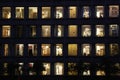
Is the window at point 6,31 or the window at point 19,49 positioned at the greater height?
the window at point 6,31

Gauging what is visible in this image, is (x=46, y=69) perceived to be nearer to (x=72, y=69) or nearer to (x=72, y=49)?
(x=72, y=69)

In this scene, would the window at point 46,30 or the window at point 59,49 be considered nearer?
the window at point 59,49

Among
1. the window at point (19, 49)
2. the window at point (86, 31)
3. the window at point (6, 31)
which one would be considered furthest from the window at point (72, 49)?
the window at point (6, 31)

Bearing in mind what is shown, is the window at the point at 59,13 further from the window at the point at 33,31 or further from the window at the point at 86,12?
the window at the point at 33,31

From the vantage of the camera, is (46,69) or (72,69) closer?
(72,69)

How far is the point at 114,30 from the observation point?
257 ft

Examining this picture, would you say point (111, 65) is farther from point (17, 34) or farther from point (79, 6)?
point (17, 34)

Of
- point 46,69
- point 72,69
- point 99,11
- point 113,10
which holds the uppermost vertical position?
point 113,10

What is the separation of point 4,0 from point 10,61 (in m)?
10.5

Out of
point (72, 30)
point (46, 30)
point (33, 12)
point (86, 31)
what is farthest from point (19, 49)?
point (86, 31)

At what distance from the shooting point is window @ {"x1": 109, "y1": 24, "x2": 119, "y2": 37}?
7838 centimetres

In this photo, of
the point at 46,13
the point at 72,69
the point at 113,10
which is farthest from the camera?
the point at 46,13

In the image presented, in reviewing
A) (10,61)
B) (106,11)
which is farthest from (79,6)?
(10,61)

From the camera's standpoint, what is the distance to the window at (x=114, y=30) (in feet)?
257
